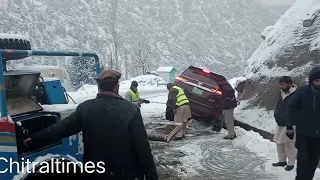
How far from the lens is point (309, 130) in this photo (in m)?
5.14

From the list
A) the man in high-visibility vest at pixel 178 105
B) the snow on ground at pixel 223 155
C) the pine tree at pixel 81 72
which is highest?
the man in high-visibility vest at pixel 178 105

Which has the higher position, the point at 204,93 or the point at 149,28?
the point at 149,28

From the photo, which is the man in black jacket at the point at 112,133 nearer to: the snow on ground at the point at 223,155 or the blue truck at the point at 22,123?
the blue truck at the point at 22,123

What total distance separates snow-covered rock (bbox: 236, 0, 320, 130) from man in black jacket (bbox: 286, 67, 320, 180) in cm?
432

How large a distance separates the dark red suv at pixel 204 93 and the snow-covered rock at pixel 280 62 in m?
1.17

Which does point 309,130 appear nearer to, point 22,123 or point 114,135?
point 114,135

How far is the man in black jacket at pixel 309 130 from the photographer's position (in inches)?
202

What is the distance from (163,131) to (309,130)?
12.6 feet

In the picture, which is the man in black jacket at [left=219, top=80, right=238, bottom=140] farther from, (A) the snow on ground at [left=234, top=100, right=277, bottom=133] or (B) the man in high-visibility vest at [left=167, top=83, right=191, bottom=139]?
(B) the man in high-visibility vest at [left=167, top=83, right=191, bottom=139]

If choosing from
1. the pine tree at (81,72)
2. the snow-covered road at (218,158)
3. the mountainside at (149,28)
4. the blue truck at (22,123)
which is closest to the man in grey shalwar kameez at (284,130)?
the snow-covered road at (218,158)

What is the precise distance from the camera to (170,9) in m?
150

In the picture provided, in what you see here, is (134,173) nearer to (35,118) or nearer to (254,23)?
(35,118)

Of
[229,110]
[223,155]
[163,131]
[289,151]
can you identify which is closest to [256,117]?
[229,110]

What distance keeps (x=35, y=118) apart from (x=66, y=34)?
106 m
